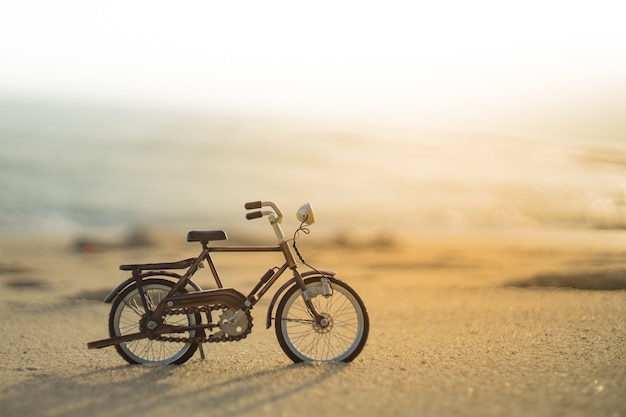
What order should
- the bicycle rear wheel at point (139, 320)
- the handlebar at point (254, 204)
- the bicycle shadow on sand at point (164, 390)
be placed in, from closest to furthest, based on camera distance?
the bicycle shadow on sand at point (164, 390) → the handlebar at point (254, 204) → the bicycle rear wheel at point (139, 320)

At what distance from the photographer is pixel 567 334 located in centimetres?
881

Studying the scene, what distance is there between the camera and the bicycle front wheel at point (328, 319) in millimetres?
6965

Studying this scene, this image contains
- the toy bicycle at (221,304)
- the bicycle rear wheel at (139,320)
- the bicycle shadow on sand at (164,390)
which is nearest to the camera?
the bicycle shadow on sand at (164,390)

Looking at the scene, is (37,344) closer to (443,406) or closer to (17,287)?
(17,287)

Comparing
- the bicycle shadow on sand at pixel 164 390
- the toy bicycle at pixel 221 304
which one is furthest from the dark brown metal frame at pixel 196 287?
the bicycle shadow on sand at pixel 164 390

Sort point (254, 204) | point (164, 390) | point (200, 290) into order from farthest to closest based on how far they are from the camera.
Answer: point (200, 290) < point (254, 204) < point (164, 390)

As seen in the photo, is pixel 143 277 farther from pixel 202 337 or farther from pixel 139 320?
pixel 202 337

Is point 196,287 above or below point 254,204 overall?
below

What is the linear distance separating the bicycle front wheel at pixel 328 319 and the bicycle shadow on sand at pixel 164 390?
0.21 metres

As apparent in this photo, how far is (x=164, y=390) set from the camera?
6.05 metres

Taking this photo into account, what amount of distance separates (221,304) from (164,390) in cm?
114

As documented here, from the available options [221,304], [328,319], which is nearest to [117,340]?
[221,304]

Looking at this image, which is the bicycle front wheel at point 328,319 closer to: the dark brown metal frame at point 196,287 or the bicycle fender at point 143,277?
the dark brown metal frame at point 196,287

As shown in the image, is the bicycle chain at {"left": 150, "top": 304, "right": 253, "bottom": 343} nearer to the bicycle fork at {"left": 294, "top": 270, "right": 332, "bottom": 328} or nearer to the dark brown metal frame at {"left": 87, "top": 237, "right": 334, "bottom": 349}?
the dark brown metal frame at {"left": 87, "top": 237, "right": 334, "bottom": 349}
